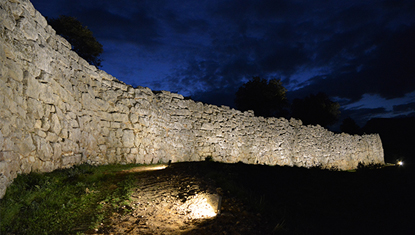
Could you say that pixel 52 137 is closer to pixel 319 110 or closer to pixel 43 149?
pixel 43 149

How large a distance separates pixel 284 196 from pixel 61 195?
446 centimetres

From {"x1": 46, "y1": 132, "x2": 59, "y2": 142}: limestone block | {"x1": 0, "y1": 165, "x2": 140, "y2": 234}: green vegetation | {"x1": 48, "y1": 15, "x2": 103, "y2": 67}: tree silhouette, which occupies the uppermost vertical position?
{"x1": 48, "y1": 15, "x2": 103, "y2": 67}: tree silhouette

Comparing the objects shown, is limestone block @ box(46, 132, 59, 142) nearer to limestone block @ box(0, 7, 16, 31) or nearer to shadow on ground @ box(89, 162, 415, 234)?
shadow on ground @ box(89, 162, 415, 234)

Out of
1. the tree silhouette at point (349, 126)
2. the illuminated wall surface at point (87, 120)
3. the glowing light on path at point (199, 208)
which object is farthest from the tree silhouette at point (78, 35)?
the tree silhouette at point (349, 126)

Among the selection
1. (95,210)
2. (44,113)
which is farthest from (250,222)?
(44,113)

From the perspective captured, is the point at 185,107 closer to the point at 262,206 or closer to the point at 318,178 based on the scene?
the point at 318,178

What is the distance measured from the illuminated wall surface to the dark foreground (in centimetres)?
160

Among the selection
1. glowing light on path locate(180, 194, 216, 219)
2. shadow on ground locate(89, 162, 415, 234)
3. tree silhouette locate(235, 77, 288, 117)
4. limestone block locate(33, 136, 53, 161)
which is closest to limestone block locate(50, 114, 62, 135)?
limestone block locate(33, 136, 53, 161)

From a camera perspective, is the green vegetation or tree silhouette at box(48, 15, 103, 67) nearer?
the green vegetation

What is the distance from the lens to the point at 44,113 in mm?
4910

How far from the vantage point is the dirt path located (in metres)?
3.31

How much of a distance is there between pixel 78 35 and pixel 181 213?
1419cm

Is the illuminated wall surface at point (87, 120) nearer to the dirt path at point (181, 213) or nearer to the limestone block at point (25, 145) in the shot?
the limestone block at point (25, 145)

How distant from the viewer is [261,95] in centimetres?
2233
